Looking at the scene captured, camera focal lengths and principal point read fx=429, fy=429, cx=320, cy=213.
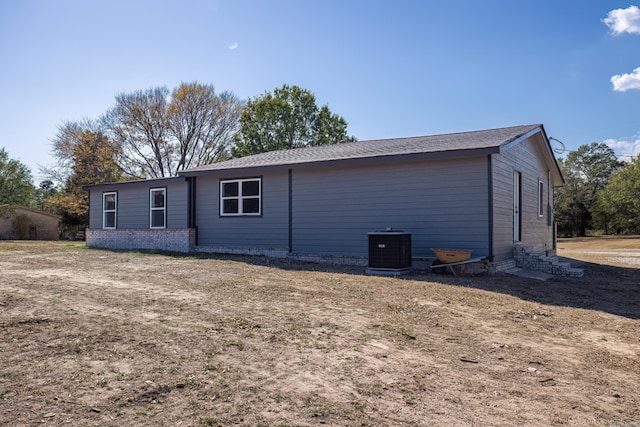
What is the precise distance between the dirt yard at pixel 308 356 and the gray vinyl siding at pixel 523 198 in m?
3.15

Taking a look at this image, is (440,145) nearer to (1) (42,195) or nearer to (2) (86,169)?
(2) (86,169)

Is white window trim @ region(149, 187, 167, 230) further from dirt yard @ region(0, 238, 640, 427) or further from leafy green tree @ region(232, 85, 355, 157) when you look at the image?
leafy green tree @ region(232, 85, 355, 157)

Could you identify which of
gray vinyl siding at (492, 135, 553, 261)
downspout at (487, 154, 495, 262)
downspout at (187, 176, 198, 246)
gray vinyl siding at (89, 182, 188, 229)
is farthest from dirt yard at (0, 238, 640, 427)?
gray vinyl siding at (89, 182, 188, 229)

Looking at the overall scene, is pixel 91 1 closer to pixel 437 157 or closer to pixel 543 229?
pixel 437 157

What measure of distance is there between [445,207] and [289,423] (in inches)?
325

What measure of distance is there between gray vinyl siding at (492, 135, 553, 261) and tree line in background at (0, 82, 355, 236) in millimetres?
23555

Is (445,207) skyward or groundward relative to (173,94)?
groundward

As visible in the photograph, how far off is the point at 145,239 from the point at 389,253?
32.3ft

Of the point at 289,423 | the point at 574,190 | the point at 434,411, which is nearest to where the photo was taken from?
the point at 289,423

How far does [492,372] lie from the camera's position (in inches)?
136

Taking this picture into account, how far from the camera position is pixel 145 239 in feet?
50.3

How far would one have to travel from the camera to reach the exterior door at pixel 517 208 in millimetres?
11453

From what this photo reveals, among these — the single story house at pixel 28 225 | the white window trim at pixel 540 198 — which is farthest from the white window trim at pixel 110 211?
the single story house at pixel 28 225

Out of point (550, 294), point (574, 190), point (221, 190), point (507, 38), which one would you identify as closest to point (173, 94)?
point (221, 190)
